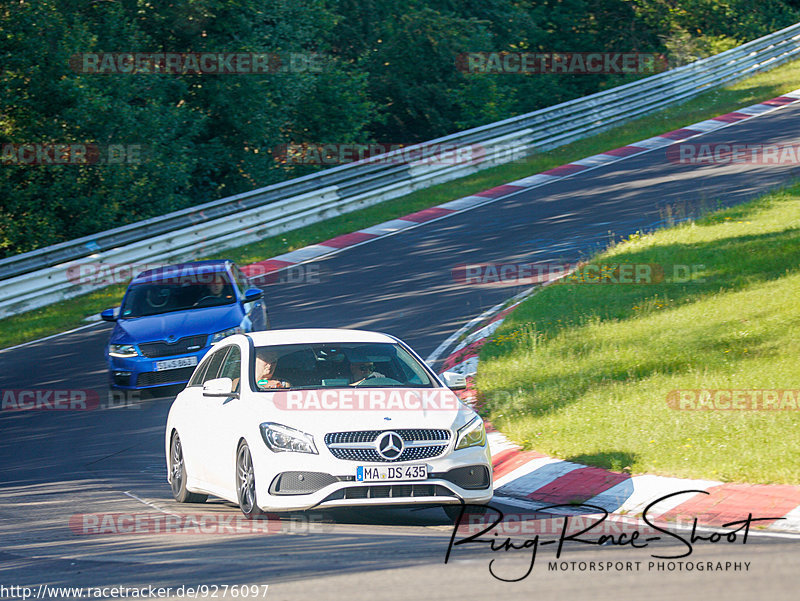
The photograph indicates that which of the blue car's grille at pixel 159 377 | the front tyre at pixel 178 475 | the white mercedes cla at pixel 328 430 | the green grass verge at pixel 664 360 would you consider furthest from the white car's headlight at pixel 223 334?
the white mercedes cla at pixel 328 430

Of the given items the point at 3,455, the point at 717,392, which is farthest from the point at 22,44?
the point at 717,392

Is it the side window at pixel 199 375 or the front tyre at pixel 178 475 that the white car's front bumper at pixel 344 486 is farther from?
the side window at pixel 199 375

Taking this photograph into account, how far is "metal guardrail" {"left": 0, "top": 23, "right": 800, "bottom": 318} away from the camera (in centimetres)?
2230

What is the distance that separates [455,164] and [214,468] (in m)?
21.3

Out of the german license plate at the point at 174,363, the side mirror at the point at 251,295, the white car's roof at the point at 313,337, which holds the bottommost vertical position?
the german license plate at the point at 174,363

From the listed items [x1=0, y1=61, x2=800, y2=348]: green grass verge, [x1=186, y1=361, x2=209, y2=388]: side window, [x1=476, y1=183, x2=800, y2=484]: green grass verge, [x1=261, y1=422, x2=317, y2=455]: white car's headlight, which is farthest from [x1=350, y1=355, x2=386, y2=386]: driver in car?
[x1=0, y1=61, x2=800, y2=348]: green grass verge

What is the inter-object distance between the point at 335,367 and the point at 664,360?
449cm

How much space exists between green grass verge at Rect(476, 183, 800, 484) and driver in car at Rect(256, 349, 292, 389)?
2.87 metres

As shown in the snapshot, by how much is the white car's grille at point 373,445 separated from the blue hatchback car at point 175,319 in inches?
264

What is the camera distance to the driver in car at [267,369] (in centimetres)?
866

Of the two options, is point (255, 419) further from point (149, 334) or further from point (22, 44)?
point (22, 44)

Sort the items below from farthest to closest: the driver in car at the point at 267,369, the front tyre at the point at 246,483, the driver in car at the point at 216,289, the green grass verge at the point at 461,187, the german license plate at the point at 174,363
Answer: the green grass verge at the point at 461,187 < the driver in car at the point at 216,289 < the german license plate at the point at 174,363 < the driver in car at the point at 267,369 < the front tyre at the point at 246,483

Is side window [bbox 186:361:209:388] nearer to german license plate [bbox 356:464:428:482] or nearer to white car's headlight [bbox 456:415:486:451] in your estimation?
german license plate [bbox 356:464:428:482]

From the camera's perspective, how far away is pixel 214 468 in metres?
8.71
